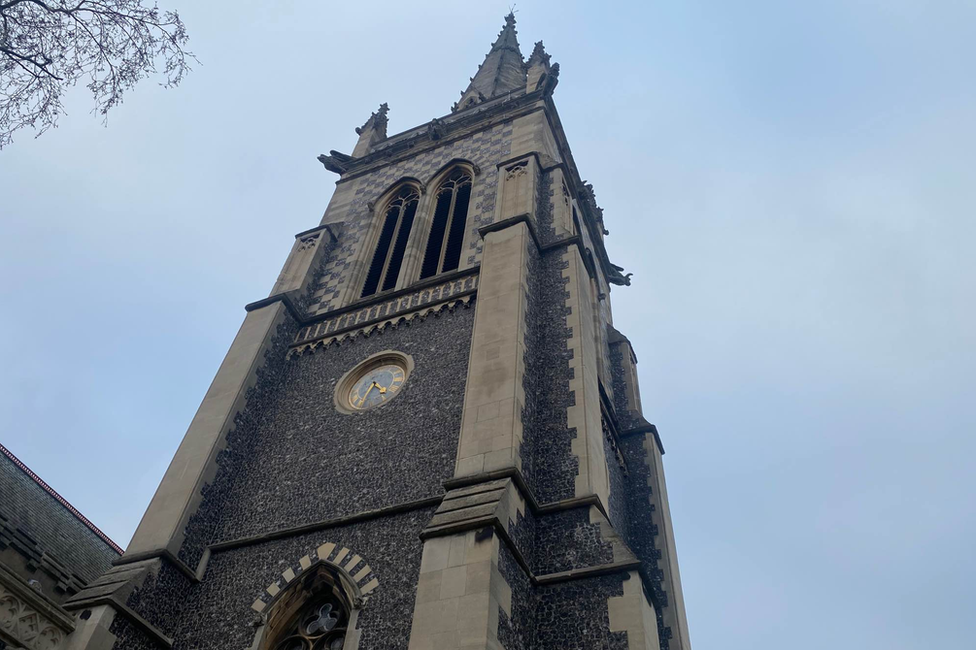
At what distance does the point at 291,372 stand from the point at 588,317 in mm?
6116

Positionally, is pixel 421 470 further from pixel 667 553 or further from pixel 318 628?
pixel 667 553

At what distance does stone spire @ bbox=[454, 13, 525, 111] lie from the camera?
29848mm

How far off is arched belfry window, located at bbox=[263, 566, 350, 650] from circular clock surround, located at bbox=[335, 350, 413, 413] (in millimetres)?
3628

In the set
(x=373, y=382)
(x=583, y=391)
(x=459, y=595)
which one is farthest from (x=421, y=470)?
(x=459, y=595)

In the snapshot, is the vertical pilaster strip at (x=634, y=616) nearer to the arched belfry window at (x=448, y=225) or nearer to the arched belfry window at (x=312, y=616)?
the arched belfry window at (x=312, y=616)

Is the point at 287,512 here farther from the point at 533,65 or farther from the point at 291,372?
the point at 533,65

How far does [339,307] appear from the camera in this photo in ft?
54.8

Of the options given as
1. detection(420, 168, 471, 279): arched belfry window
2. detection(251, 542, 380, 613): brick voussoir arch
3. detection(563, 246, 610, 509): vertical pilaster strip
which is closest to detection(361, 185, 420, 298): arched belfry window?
detection(420, 168, 471, 279): arched belfry window

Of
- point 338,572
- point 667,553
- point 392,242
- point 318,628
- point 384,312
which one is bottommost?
point 318,628

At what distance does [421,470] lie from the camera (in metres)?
11.5

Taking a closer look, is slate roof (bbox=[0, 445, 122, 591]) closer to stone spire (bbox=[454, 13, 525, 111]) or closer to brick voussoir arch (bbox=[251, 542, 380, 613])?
brick voussoir arch (bbox=[251, 542, 380, 613])

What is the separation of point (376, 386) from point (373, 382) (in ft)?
0.61

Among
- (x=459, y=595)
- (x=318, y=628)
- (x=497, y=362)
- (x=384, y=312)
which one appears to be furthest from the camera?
(x=384, y=312)

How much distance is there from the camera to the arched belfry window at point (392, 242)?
59.4ft
